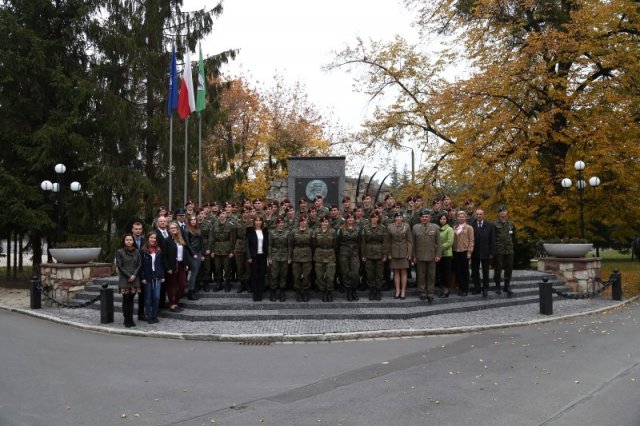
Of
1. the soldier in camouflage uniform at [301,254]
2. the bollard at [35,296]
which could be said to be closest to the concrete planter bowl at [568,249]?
the soldier in camouflage uniform at [301,254]

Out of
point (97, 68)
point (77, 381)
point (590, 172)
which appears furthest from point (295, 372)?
point (97, 68)

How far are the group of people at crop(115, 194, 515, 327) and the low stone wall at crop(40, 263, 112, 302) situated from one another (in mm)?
3387

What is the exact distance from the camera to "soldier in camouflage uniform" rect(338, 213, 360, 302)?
11406 millimetres

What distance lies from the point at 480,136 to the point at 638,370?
13707mm

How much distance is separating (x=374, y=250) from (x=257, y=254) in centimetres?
247

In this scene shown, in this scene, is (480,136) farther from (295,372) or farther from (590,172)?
(295,372)

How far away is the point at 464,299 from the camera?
12000 millimetres

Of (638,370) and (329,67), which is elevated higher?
(329,67)

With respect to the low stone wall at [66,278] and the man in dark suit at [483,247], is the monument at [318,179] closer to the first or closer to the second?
the man in dark suit at [483,247]

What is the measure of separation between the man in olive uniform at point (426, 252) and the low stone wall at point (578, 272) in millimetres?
5331

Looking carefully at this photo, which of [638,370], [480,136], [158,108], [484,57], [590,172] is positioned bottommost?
[638,370]

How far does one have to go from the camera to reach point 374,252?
1141cm

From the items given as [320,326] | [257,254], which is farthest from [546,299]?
[257,254]

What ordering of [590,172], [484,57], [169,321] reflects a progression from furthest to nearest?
[484,57] < [590,172] < [169,321]
